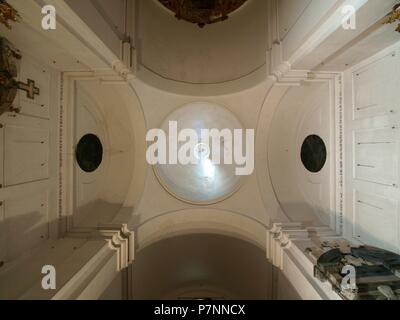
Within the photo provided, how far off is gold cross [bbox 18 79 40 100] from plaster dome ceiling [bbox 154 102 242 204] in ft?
9.10

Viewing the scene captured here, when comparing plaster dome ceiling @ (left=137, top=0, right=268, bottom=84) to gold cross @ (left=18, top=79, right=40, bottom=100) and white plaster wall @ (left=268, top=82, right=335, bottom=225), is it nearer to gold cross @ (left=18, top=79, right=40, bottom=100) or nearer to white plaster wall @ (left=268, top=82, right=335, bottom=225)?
white plaster wall @ (left=268, top=82, right=335, bottom=225)

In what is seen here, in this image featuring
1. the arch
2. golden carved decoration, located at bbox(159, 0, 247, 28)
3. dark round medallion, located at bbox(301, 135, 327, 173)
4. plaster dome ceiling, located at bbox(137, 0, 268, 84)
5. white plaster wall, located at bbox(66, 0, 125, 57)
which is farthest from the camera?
golden carved decoration, located at bbox(159, 0, 247, 28)

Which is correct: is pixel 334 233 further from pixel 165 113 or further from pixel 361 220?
pixel 165 113

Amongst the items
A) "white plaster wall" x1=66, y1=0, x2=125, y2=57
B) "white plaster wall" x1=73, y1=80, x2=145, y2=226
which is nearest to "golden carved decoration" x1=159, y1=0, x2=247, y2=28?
"white plaster wall" x1=66, y1=0, x2=125, y2=57

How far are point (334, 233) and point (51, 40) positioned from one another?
6.36 m

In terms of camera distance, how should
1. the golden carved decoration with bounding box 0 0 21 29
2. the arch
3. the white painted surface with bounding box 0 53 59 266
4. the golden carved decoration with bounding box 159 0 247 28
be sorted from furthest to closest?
the golden carved decoration with bounding box 159 0 247 28 < the arch < the white painted surface with bounding box 0 53 59 266 < the golden carved decoration with bounding box 0 0 21 29

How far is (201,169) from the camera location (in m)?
6.48

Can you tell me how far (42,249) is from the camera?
4363 millimetres

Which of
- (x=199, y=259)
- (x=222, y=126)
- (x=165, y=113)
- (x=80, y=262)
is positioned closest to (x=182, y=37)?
(x=165, y=113)

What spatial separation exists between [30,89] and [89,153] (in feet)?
6.56

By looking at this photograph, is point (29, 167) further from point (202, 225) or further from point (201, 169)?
point (202, 225)

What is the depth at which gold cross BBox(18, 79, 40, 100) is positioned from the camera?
3.84 meters

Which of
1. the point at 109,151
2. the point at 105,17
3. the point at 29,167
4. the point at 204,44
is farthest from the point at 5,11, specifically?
the point at 204,44

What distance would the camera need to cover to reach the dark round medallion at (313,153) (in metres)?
5.75
